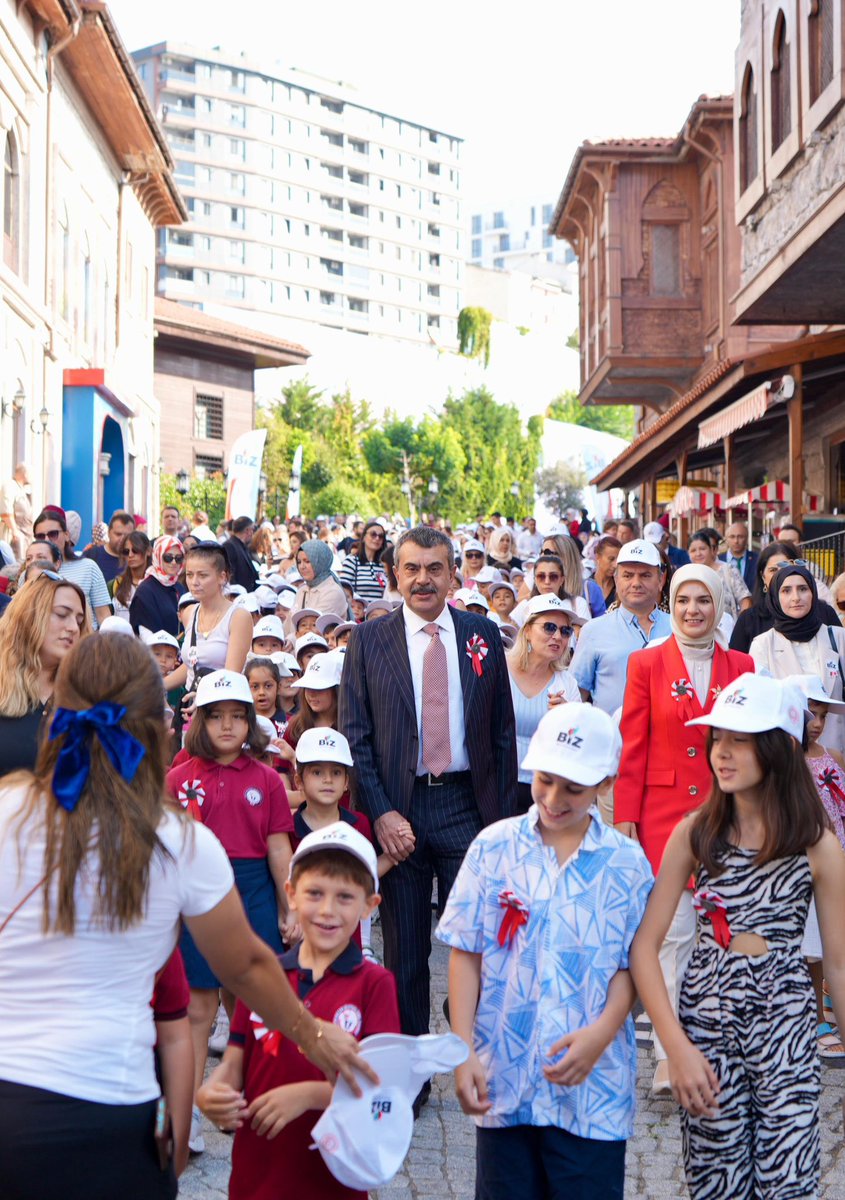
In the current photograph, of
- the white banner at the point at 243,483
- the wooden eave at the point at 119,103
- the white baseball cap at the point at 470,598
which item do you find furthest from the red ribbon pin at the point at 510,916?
the wooden eave at the point at 119,103

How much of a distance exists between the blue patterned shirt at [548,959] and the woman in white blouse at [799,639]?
14.0 ft

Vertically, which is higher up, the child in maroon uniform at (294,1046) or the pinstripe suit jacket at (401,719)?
the pinstripe suit jacket at (401,719)

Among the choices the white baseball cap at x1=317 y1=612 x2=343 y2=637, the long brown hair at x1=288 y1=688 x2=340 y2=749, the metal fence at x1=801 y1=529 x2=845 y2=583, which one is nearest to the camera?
the long brown hair at x1=288 y1=688 x2=340 y2=749

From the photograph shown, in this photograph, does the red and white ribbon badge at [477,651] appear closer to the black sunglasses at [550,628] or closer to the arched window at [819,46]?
the black sunglasses at [550,628]

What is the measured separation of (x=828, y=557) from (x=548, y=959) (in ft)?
43.2

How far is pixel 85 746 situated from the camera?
10.2ft

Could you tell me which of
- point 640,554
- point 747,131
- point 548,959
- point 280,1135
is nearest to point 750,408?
point 747,131

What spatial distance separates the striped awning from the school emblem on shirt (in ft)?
49.3

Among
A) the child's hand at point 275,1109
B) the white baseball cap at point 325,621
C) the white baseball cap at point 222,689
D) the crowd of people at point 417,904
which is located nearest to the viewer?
the crowd of people at point 417,904

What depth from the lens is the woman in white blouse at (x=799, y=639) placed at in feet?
26.9

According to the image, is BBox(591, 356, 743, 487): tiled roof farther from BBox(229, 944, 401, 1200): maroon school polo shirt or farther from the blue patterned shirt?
BBox(229, 944, 401, 1200): maroon school polo shirt

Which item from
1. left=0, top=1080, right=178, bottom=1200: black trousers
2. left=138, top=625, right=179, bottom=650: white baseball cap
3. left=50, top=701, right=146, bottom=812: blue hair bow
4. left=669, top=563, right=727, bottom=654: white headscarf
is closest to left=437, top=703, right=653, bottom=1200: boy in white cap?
left=0, top=1080, right=178, bottom=1200: black trousers

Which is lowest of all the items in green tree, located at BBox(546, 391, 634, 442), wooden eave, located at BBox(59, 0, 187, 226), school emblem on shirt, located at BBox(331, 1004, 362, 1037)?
school emblem on shirt, located at BBox(331, 1004, 362, 1037)

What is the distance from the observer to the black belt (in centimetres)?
625
